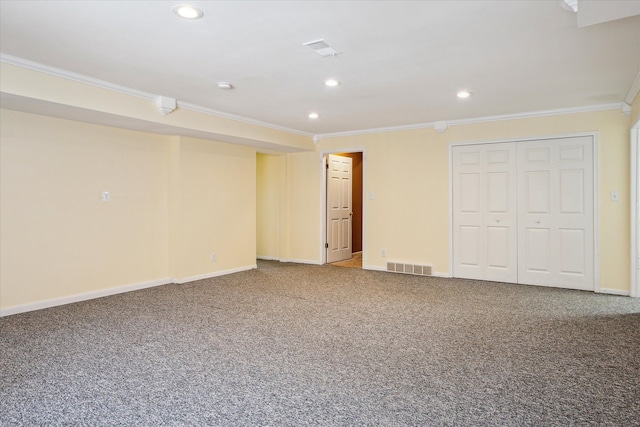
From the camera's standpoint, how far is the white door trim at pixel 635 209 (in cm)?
479

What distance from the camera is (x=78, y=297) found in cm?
469

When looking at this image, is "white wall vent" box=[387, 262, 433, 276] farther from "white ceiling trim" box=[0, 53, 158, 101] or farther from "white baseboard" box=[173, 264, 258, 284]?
"white ceiling trim" box=[0, 53, 158, 101]

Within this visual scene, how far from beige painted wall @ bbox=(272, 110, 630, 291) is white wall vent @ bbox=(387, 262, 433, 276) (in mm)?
85

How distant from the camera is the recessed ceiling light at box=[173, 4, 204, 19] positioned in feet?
8.30

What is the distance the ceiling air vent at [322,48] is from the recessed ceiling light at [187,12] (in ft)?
2.75

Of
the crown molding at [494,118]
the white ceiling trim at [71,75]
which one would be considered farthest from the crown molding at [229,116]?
the crown molding at [494,118]

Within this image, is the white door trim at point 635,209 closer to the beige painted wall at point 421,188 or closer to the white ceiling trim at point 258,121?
the beige painted wall at point 421,188

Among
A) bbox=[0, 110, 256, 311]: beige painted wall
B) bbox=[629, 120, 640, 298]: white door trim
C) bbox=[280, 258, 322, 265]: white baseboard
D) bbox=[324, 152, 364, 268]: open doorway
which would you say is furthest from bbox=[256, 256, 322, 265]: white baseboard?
bbox=[629, 120, 640, 298]: white door trim

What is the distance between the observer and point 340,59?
345cm

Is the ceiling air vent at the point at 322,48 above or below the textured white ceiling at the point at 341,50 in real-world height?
below

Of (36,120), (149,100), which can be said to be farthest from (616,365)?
(36,120)

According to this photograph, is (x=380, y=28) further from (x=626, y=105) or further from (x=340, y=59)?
(x=626, y=105)

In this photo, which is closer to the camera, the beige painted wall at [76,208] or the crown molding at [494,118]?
the beige painted wall at [76,208]

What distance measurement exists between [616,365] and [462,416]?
148 centimetres
